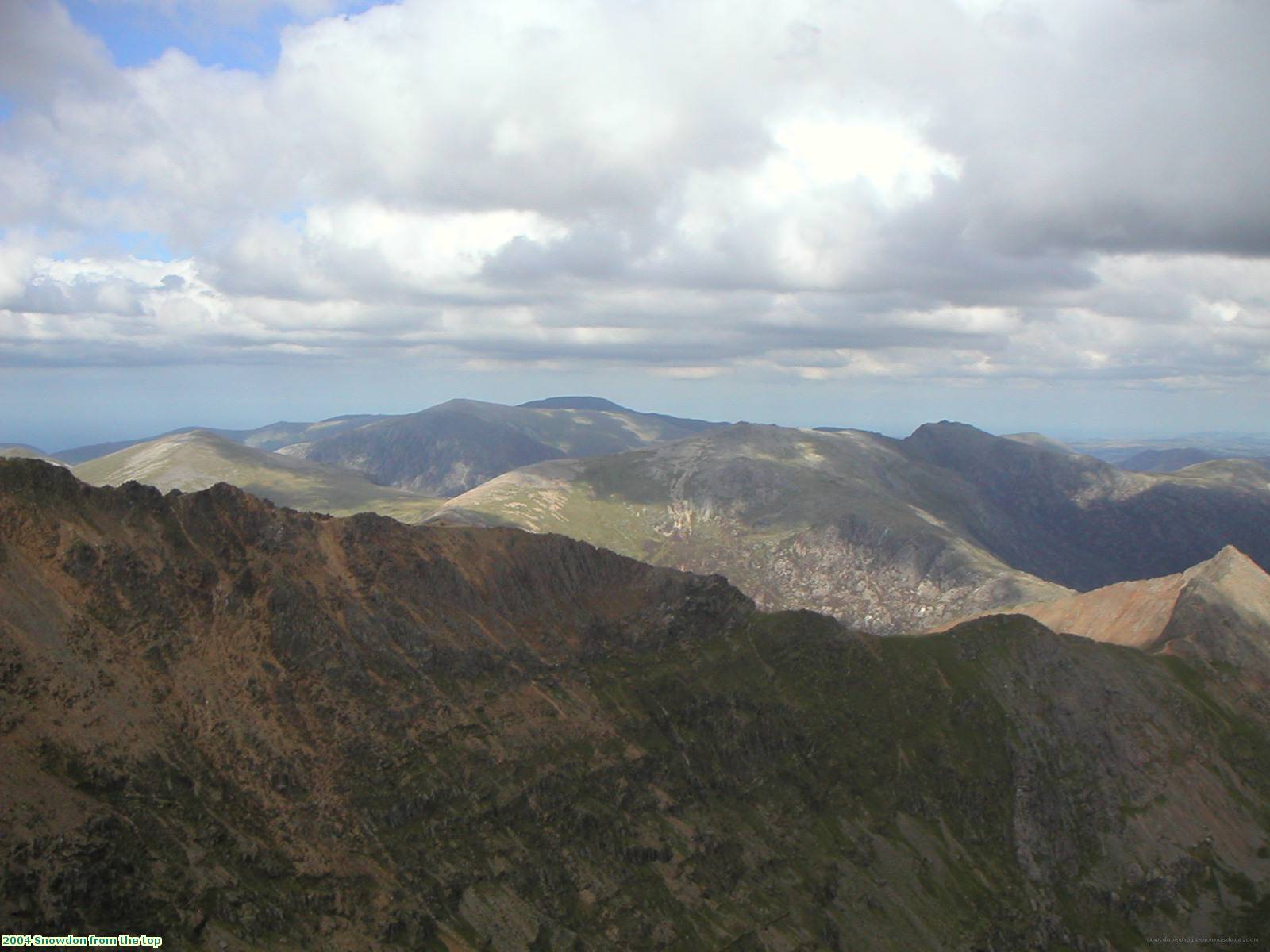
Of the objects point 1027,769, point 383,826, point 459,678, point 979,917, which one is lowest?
point 979,917

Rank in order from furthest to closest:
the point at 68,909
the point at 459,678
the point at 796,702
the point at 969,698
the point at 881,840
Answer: the point at 969,698
the point at 796,702
the point at 881,840
the point at 459,678
the point at 68,909

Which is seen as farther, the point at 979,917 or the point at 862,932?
the point at 979,917

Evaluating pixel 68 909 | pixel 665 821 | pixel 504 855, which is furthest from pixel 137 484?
pixel 665 821

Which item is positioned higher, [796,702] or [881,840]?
[796,702]

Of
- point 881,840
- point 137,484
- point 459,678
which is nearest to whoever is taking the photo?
point 137,484

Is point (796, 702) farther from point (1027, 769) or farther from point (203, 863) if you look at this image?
point (203, 863)

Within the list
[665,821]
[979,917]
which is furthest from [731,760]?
[979,917]
